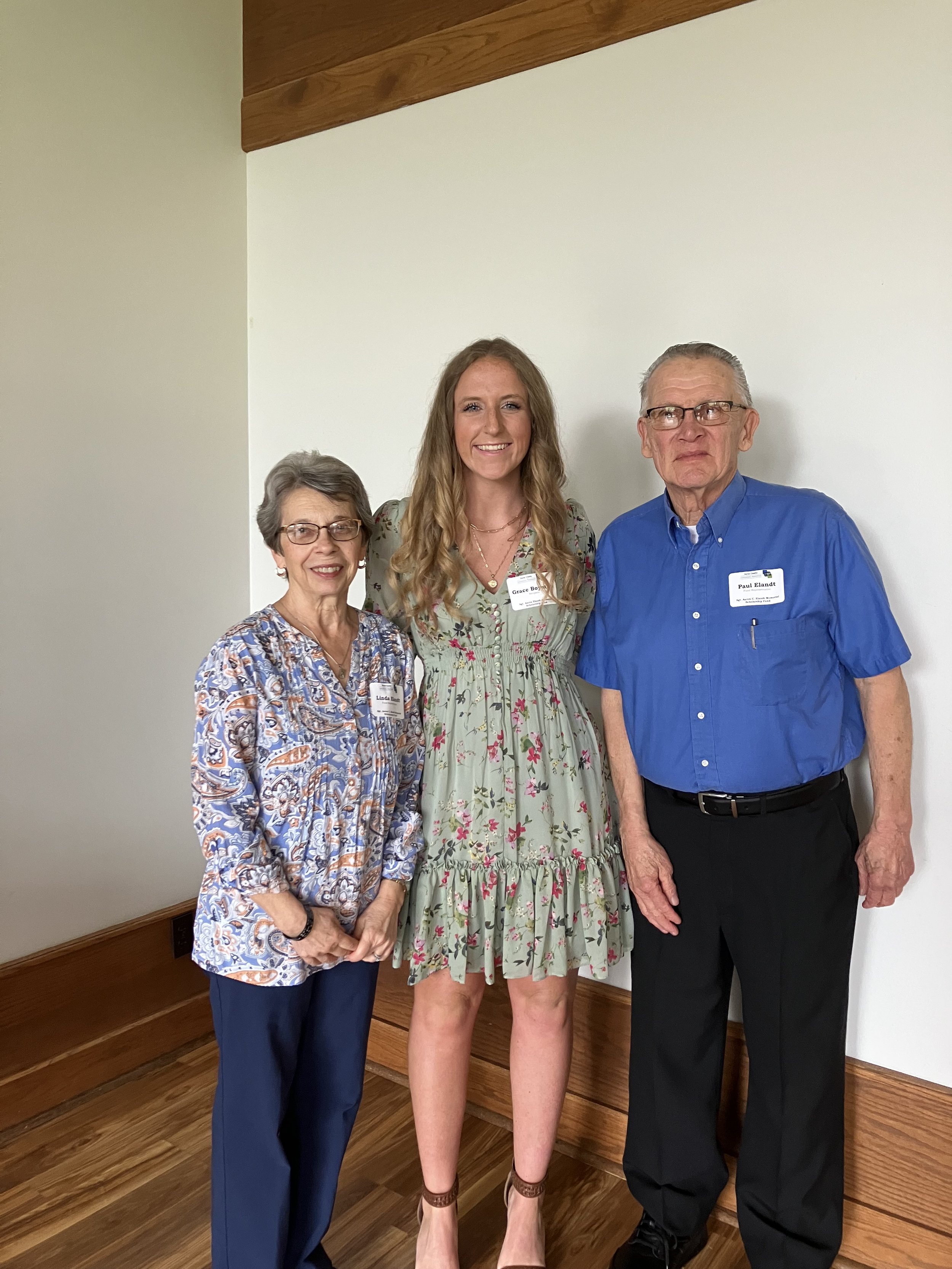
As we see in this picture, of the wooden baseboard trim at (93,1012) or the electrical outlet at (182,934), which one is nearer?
the wooden baseboard trim at (93,1012)

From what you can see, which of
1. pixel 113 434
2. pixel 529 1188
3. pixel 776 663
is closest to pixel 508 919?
pixel 529 1188

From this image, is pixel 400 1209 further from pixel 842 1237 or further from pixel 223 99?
pixel 223 99

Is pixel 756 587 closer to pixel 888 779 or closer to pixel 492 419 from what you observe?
pixel 888 779

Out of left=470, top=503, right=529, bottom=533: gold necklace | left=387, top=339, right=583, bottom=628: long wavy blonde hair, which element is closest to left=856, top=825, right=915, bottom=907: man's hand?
left=387, top=339, right=583, bottom=628: long wavy blonde hair

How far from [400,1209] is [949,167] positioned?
274cm

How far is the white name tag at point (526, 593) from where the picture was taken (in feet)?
6.64

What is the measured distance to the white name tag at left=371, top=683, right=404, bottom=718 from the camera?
188 cm

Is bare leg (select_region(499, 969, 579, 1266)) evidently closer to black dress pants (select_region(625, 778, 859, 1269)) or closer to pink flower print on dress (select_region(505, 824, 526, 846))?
black dress pants (select_region(625, 778, 859, 1269))

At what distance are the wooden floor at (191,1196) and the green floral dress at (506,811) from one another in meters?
0.70

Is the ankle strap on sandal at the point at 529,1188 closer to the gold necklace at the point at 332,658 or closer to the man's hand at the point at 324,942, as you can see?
the man's hand at the point at 324,942

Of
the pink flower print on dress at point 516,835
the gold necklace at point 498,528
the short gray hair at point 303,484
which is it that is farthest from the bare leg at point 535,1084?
the short gray hair at point 303,484

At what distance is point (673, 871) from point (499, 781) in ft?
1.45

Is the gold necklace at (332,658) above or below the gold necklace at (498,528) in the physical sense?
below

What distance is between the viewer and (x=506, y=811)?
1.98m
